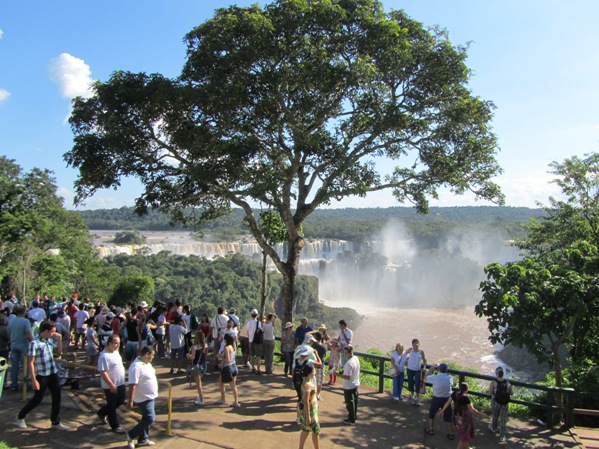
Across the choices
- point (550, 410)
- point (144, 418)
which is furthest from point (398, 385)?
point (144, 418)

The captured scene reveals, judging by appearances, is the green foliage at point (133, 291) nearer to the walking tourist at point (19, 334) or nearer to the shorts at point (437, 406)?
the walking tourist at point (19, 334)

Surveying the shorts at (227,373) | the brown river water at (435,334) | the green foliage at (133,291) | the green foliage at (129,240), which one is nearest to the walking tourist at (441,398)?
the shorts at (227,373)

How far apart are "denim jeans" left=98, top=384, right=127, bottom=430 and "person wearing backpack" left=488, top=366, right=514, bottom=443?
564 cm

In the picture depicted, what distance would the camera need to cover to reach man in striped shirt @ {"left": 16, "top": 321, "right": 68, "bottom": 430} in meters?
6.04

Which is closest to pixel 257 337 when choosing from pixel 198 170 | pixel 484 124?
pixel 198 170

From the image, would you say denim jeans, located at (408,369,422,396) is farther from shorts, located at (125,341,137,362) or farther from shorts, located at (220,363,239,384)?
shorts, located at (125,341,137,362)

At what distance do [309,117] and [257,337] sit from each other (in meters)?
5.53

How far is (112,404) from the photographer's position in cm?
607

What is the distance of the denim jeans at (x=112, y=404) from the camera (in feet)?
19.7

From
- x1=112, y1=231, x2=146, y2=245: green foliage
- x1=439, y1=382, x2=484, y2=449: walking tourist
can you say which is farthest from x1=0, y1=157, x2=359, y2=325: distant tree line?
x1=112, y1=231, x2=146, y2=245: green foliage

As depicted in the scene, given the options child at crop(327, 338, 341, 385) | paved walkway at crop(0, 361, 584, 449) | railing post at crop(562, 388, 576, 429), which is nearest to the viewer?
paved walkway at crop(0, 361, 584, 449)

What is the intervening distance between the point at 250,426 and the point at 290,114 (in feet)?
23.4

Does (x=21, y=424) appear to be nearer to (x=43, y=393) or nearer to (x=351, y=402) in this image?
(x=43, y=393)

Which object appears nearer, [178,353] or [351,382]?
[351,382]
